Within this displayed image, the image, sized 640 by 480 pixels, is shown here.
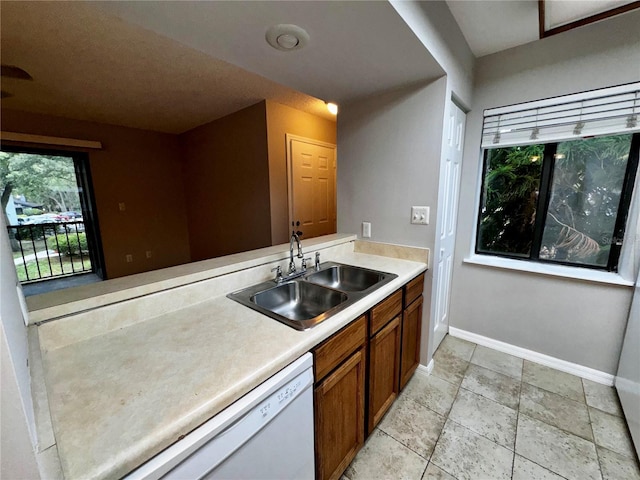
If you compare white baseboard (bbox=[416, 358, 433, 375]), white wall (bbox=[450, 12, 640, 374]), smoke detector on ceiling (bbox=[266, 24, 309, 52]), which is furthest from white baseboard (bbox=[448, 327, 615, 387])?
smoke detector on ceiling (bbox=[266, 24, 309, 52])

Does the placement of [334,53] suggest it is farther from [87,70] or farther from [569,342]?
[569,342]

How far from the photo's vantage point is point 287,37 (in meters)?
1.17

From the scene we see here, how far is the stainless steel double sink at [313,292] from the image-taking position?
4.20 feet

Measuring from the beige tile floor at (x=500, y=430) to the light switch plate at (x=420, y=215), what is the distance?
3.75 ft

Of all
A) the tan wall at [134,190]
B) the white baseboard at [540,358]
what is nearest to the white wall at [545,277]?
the white baseboard at [540,358]

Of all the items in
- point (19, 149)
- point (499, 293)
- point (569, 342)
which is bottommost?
point (569, 342)

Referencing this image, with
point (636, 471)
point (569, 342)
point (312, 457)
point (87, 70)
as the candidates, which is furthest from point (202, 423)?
point (87, 70)

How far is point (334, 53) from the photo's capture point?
4.27ft

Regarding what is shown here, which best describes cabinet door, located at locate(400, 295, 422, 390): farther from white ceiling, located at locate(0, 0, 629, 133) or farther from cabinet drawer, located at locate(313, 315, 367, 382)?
white ceiling, located at locate(0, 0, 629, 133)

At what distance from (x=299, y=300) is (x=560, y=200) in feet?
6.77

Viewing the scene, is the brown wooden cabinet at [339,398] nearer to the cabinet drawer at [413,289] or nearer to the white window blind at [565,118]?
the cabinet drawer at [413,289]

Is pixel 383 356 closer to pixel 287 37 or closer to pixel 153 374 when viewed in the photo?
pixel 153 374

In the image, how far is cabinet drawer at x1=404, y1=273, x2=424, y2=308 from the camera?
1587mm

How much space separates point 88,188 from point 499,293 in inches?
209
